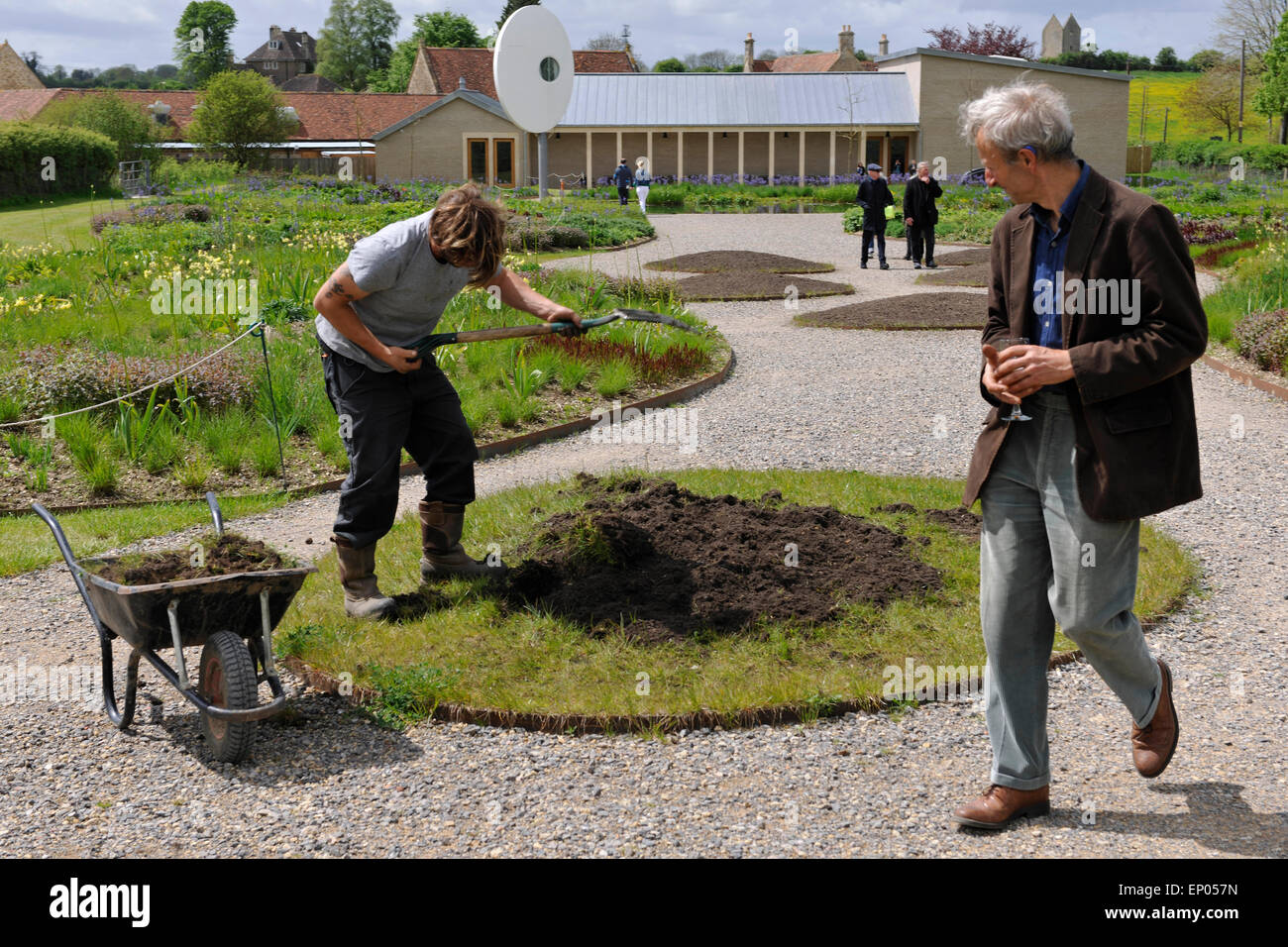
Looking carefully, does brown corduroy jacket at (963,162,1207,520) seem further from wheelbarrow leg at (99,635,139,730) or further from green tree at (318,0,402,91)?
green tree at (318,0,402,91)

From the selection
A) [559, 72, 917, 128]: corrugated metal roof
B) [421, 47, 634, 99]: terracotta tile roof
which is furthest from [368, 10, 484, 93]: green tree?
[559, 72, 917, 128]: corrugated metal roof

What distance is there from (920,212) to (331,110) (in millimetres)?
46174

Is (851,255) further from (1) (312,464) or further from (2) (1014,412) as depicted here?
(2) (1014,412)

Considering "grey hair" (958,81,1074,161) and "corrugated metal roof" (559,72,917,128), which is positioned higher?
"corrugated metal roof" (559,72,917,128)

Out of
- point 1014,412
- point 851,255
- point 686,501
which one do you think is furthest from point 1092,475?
point 851,255

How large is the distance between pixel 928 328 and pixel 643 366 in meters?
4.87

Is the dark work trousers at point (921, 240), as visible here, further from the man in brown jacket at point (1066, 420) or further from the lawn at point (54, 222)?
the man in brown jacket at point (1066, 420)

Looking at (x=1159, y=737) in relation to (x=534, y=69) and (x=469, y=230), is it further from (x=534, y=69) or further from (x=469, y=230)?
(x=534, y=69)

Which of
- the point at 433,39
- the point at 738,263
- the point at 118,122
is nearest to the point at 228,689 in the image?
the point at 738,263

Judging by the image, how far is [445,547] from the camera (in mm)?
6078

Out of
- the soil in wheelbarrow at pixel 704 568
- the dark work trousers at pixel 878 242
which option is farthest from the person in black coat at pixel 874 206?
the soil in wheelbarrow at pixel 704 568

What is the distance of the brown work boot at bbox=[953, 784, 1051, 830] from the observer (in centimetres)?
371

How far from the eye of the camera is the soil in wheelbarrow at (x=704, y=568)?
18.2 feet

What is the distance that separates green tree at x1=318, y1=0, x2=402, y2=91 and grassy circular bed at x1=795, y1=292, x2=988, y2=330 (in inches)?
4230
